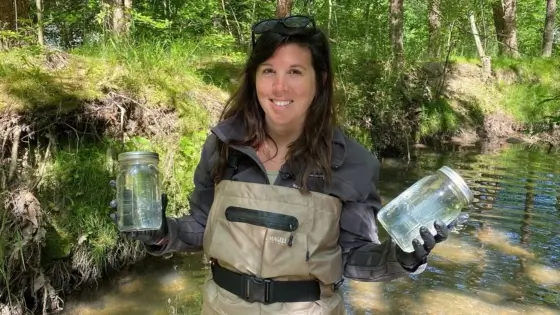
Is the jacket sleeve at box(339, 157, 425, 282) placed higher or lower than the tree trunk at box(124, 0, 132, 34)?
lower

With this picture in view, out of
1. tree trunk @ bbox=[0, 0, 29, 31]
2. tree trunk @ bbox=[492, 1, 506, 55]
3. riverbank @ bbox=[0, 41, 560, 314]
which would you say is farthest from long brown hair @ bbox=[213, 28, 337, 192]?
tree trunk @ bbox=[492, 1, 506, 55]

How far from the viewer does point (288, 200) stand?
5.98 ft

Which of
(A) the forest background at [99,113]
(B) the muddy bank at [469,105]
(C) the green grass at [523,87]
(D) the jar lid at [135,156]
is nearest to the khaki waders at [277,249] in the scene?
(D) the jar lid at [135,156]

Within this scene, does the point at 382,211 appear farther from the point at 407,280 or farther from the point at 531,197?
the point at 531,197

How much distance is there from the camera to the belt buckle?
1.81m

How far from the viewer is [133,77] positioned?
557 cm

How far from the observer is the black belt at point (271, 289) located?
1.81 meters

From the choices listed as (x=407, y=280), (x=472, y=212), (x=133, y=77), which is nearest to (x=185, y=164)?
(x=133, y=77)

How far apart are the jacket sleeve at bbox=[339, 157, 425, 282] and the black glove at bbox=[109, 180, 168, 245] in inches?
27.5

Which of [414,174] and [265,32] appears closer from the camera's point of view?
[265,32]

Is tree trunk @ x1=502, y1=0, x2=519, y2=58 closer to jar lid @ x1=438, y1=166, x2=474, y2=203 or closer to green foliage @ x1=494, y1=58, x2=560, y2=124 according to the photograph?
green foliage @ x1=494, y1=58, x2=560, y2=124

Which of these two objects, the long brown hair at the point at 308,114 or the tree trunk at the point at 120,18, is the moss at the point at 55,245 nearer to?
the long brown hair at the point at 308,114

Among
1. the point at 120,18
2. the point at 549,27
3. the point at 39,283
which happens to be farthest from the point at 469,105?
the point at 39,283

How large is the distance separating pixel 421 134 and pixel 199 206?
11.2 metres
